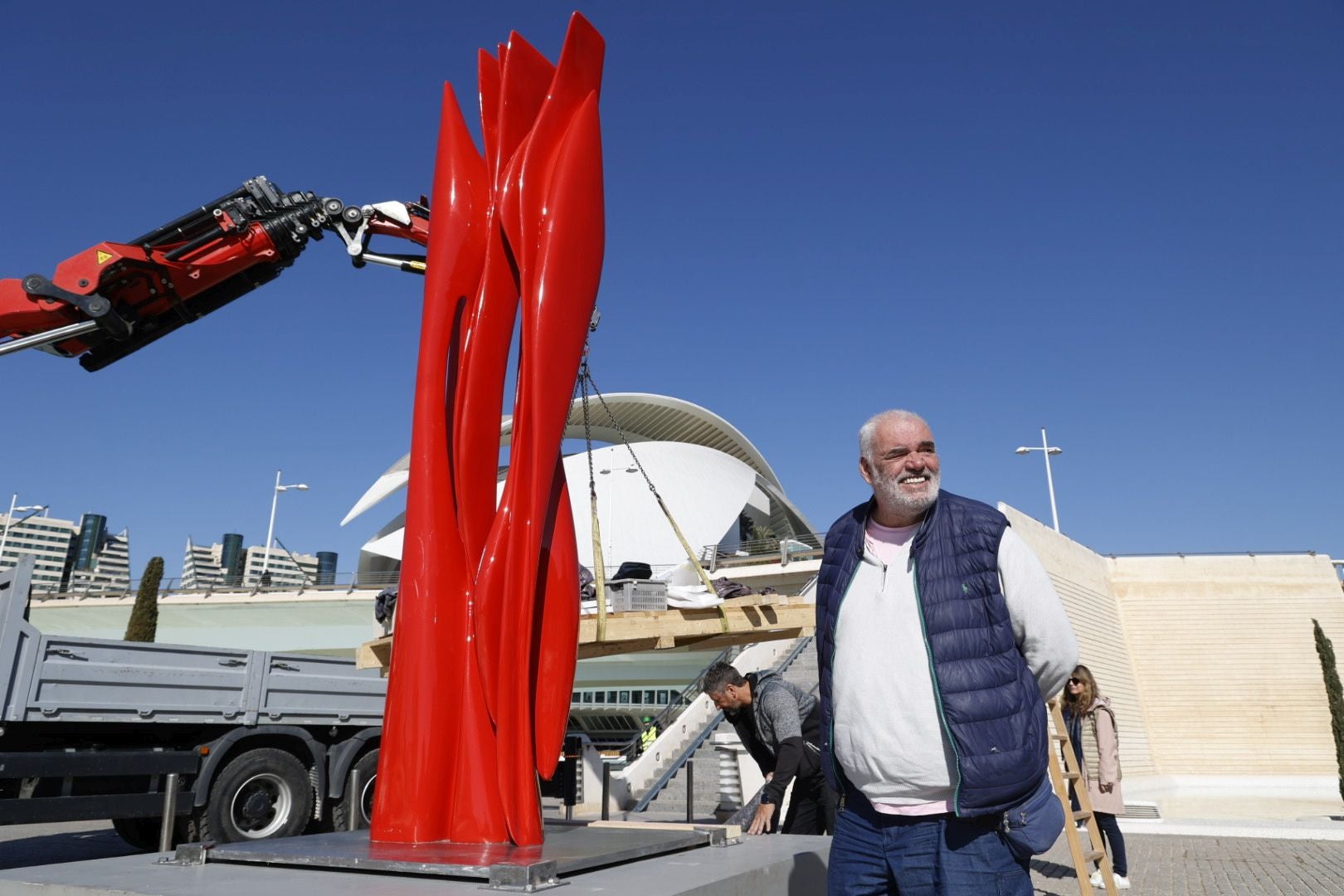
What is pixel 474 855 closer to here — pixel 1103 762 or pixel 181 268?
pixel 1103 762

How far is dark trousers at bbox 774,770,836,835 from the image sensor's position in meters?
5.03

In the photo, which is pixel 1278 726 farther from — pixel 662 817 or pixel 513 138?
pixel 513 138

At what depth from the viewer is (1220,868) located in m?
7.76

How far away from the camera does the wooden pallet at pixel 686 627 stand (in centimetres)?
629

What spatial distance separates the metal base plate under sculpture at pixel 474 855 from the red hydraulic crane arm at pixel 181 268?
3982 mm

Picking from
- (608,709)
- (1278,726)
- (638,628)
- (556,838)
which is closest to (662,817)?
(638,628)

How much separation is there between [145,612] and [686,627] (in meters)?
19.9

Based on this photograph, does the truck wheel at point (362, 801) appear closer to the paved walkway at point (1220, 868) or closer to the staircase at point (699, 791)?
the staircase at point (699, 791)

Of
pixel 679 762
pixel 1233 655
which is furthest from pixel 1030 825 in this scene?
pixel 1233 655

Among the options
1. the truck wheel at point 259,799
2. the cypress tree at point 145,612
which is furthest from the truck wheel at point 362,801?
the cypress tree at point 145,612

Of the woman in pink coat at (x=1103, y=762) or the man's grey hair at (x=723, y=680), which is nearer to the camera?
the man's grey hair at (x=723, y=680)

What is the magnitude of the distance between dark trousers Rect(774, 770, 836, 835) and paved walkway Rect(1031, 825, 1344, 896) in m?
2.29

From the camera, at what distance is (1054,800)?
2.32 m

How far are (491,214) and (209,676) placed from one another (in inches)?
180
